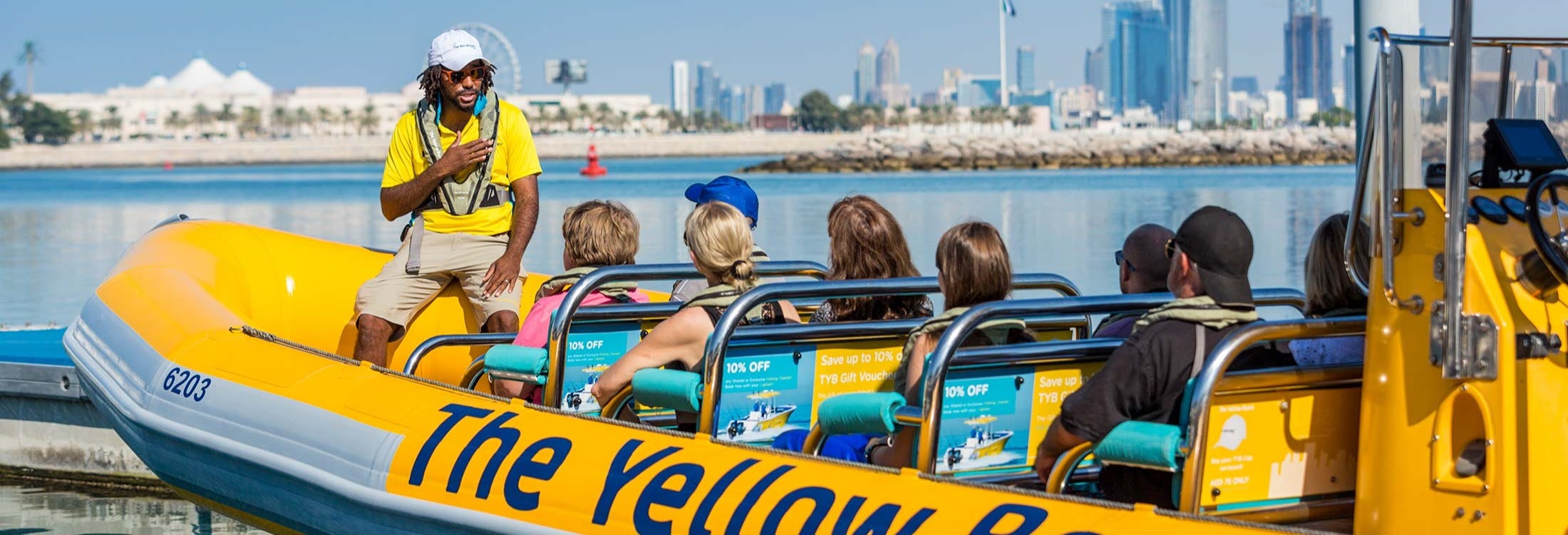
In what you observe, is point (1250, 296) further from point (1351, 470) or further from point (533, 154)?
point (533, 154)

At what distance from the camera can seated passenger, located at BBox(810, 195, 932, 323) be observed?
4.43 m

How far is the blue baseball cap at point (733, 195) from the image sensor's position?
5.21 metres

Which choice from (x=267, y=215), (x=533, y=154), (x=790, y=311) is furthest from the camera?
(x=267, y=215)

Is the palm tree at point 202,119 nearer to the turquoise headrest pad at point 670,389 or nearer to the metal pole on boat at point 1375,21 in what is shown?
the turquoise headrest pad at point 670,389

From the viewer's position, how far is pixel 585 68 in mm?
168875

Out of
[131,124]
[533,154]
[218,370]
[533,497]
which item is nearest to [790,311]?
[533,497]

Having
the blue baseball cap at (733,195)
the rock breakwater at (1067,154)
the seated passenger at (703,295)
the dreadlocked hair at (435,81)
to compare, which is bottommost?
the rock breakwater at (1067,154)

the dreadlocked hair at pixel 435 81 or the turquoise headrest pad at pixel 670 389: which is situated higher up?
the dreadlocked hair at pixel 435 81

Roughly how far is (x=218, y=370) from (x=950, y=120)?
522 feet

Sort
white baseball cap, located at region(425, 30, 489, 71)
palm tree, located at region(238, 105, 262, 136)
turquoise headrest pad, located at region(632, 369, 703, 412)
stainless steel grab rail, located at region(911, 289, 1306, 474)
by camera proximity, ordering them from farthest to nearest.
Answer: palm tree, located at region(238, 105, 262, 136) < white baseball cap, located at region(425, 30, 489, 71) < turquoise headrest pad, located at region(632, 369, 703, 412) < stainless steel grab rail, located at region(911, 289, 1306, 474)

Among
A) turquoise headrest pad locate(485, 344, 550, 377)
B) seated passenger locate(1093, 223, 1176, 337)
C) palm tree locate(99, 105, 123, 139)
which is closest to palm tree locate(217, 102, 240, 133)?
palm tree locate(99, 105, 123, 139)

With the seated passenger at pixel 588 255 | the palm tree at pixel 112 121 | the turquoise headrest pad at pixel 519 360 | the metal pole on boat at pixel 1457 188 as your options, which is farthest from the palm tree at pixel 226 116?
the metal pole on boat at pixel 1457 188

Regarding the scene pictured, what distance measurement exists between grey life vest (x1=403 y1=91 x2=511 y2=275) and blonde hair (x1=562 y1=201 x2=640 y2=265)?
79cm

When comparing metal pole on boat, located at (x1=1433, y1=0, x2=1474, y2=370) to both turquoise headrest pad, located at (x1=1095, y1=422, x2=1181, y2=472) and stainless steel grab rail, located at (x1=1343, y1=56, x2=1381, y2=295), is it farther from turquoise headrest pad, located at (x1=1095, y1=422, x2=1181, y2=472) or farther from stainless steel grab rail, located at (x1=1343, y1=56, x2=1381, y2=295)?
turquoise headrest pad, located at (x1=1095, y1=422, x2=1181, y2=472)
